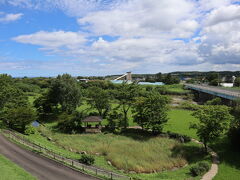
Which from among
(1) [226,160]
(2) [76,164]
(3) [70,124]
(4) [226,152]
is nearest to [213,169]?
(1) [226,160]

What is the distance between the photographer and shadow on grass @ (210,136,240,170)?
67.0 ft

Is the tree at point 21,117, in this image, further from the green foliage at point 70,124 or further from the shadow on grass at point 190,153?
the shadow on grass at point 190,153

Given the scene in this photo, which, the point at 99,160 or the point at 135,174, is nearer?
the point at 135,174

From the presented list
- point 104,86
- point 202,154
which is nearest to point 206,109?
point 202,154

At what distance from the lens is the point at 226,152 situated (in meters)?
22.7

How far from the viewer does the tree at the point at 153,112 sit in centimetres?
3069

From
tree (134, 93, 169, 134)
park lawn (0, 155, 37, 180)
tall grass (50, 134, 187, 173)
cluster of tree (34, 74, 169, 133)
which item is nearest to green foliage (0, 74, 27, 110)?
cluster of tree (34, 74, 169, 133)

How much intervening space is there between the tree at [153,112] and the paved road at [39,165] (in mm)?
17606

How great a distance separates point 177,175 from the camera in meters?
18.2

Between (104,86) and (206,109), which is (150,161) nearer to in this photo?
(206,109)

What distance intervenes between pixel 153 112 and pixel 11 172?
21499 mm

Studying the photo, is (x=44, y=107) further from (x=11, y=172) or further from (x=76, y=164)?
(x=11, y=172)

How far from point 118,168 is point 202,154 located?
10.6m

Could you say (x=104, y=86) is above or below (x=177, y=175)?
above
